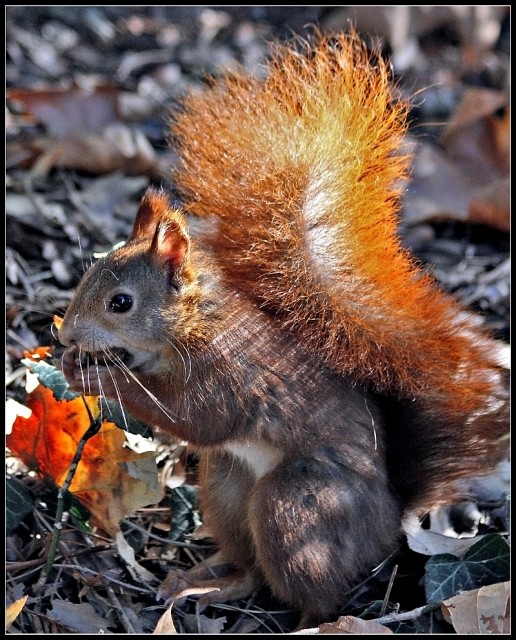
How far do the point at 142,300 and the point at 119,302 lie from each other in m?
0.07

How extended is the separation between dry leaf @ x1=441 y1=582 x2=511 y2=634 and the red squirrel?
27 cm

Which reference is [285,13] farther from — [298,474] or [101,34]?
[298,474]

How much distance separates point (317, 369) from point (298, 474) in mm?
324

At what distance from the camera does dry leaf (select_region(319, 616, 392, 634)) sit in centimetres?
255

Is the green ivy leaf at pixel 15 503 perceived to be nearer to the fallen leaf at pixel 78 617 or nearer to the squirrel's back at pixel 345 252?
the fallen leaf at pixel 78 617

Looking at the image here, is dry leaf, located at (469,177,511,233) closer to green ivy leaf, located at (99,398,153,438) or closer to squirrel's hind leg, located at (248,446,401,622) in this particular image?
squirrel's hind leg, located at (248,446,401,622)

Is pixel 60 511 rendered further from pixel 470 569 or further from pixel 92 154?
pixel 92 154

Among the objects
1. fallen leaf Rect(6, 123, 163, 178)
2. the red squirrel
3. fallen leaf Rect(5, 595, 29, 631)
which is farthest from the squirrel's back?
fallen leaf Rect(6, 123, 163, 178)

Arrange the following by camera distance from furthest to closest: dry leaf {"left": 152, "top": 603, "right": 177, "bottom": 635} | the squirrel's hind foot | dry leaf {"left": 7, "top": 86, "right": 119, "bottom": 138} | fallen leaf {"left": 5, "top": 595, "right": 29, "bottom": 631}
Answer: dry leaf {"left": 7, "top": 86, "right": 119, "bottom": 138} → the squirrel's hind foot → dry leaf {"left": 152, "top": 603, "right": 177, "bottom": 635} → fallen leaf {"left": 5, "top": 595, "right": 29, "bottom": 631}

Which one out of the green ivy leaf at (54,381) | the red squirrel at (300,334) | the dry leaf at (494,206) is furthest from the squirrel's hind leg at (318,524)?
the dry leaf at (494,206)

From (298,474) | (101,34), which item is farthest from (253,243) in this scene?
Answer: (101,34)

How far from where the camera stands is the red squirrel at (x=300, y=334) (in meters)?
2.69

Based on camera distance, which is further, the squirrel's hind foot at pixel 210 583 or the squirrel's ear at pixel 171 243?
the squirrel's hind foot at pixel 210 583

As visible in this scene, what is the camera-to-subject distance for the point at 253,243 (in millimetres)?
2729
